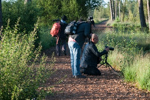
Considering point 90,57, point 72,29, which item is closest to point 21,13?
point 72,29

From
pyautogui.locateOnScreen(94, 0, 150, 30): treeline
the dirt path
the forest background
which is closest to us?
the forest background

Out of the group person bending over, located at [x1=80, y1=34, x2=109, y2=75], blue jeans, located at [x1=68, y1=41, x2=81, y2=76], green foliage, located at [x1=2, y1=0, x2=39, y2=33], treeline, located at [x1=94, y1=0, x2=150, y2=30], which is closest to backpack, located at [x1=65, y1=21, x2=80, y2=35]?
blue jeans, located at [x1=68, y1=41, x2=81, y2=76]

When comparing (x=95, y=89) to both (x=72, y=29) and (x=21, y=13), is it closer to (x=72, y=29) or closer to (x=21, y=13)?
(x=72, y=29)

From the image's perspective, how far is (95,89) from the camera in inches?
231

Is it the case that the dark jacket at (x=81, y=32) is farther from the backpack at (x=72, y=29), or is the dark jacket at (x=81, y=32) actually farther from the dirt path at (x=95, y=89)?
the dirt path at (x=95, y=89)

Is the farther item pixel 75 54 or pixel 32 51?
pixel 32 51

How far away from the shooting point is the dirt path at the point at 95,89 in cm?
527

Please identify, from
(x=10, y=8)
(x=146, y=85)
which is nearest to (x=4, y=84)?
(x=146, y=85)

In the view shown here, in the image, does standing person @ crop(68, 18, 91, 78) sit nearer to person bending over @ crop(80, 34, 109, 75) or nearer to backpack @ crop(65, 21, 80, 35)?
backpack @ crop(65, 21, 80, 35)

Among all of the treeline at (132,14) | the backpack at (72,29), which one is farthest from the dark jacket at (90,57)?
the treeline at (132,14)

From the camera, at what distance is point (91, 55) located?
7.05 m

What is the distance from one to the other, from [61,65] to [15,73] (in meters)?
4.92

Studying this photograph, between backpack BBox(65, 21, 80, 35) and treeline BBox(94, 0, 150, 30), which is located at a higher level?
treeline BBox(94, 0, 150, 30)

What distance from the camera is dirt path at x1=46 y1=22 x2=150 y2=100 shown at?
17.3 ft
